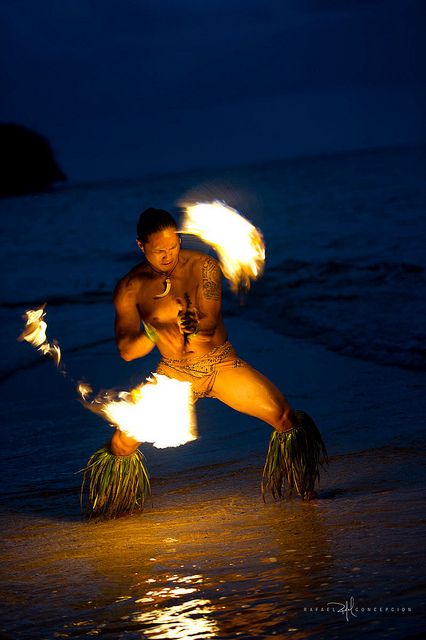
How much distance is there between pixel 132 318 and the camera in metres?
5.05

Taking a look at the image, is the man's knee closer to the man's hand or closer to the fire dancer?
the fire dancer

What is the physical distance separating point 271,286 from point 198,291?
11.0m

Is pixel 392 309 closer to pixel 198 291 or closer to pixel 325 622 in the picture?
pixel 198 291

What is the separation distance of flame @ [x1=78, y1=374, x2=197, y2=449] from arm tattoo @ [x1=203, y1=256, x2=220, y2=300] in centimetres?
49

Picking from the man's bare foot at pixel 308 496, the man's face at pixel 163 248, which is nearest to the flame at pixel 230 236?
the man's face at pixel 163 248

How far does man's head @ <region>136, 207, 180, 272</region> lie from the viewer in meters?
4.84

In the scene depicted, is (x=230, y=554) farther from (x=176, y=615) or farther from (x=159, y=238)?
(x=159, y=238)

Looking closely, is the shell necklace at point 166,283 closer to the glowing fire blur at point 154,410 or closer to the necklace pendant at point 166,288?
the necklace pendant at point 166,288

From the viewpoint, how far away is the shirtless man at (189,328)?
5.02m

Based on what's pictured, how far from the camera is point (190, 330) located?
16.3ft
